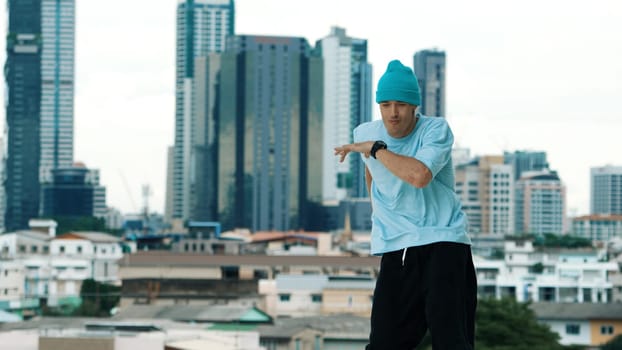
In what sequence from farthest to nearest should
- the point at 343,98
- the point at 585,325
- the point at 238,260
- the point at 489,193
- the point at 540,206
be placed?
1. the point at 343,98
2. the point at 540,206
3. the point at 489,193
4. the point at 238,260
5. the point at 585,325

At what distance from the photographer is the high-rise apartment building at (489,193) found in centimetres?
11219

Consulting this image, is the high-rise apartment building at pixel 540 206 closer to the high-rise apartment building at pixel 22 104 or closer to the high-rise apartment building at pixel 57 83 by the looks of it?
the high-rise apartment building at pixel 22 104

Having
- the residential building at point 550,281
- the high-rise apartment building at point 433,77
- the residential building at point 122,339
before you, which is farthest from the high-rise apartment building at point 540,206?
the residential building at point 122,339

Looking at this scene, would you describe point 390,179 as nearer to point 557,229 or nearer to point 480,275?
point 480,275

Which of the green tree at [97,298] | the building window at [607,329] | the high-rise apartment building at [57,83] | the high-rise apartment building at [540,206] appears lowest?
the green tree at [97,298]

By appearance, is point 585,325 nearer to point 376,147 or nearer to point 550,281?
point 550,281

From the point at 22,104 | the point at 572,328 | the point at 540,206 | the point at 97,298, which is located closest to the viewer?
the point at 572,328

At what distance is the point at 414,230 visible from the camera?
2381mm

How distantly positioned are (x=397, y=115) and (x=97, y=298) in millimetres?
45876

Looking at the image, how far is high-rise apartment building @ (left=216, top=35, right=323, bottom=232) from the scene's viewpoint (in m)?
100

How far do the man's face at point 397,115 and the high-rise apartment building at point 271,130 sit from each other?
318 ft

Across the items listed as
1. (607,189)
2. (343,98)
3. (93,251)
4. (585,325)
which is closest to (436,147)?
(585,325)

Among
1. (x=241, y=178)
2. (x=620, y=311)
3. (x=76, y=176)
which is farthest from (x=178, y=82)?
(x=620, y=311)

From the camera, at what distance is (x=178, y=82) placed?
13762cm
